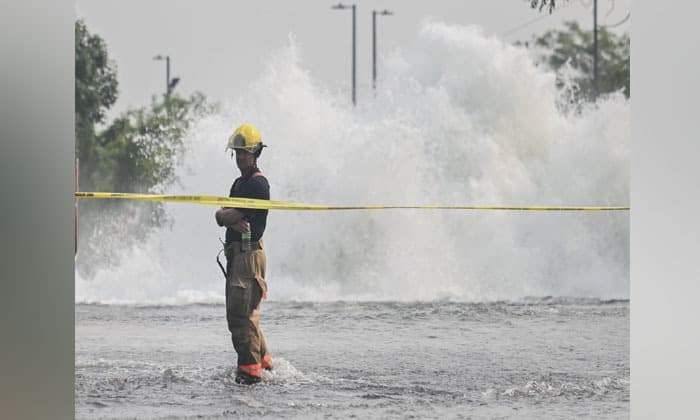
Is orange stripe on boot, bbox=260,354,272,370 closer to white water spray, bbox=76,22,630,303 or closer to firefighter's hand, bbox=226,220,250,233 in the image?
firefighter's hand, bbox=226,220,250,233

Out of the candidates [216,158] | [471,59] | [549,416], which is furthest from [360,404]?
[471,59]

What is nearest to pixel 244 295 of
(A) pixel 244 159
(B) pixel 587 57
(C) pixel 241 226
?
(C) pixel 241 226

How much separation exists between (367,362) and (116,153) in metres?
9.75

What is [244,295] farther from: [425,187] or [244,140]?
[425,187]

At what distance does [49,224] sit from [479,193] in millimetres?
12376

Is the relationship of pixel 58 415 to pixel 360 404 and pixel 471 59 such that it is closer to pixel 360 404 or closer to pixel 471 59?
pixel 360 404

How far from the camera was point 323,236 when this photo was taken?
16.7 metres

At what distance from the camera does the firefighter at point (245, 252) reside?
730 cm

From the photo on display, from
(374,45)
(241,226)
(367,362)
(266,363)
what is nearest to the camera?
(241,226)

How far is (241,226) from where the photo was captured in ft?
24.0

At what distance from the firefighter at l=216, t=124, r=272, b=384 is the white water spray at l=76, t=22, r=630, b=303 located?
25.6 ft

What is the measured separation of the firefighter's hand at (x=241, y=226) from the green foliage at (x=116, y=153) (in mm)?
8834

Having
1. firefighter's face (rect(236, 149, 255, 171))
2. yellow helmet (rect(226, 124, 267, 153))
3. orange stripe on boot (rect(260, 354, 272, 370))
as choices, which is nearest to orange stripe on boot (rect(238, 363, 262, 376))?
orange stripe on boot (rect(260, 354, 272, 370))

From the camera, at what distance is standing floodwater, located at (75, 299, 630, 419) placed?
7152 mm
